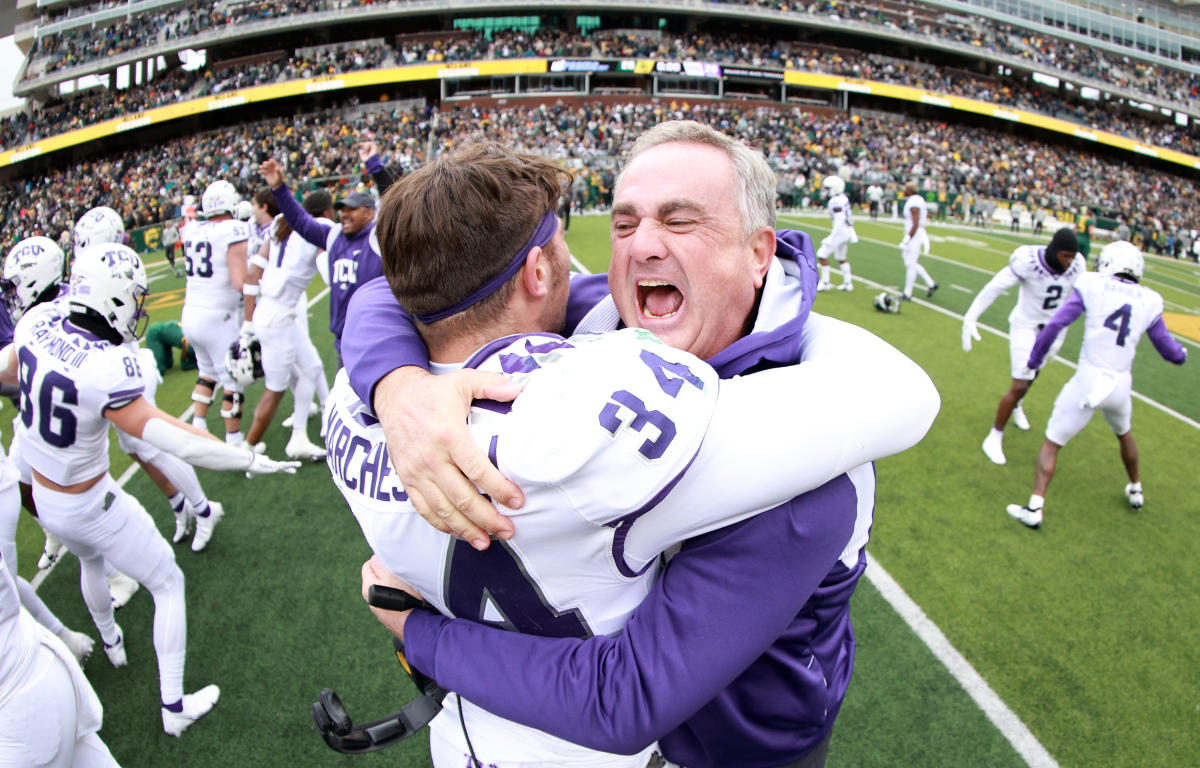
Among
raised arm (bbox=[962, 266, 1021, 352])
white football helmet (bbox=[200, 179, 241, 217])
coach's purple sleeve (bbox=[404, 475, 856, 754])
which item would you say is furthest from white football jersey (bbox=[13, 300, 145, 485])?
raised arm (bbox=[962, 266, 1021, 352])

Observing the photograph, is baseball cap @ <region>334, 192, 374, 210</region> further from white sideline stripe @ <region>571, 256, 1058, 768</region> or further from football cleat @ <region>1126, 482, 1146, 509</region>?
football cleat @ <region>1126, 482, 1146, 509</region>

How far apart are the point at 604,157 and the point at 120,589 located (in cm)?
3210

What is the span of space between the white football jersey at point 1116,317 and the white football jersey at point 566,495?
18.8 ft

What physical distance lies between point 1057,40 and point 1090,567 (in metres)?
59.5

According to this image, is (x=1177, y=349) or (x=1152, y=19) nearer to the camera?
(x=1177, y=349)

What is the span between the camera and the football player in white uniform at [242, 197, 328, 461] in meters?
6.51

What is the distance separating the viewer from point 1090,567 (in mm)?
5156

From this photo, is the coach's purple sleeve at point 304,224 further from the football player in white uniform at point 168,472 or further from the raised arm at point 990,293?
the raised arm at point 990,293

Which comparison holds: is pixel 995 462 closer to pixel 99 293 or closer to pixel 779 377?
pixel 779 377

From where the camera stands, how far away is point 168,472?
5062 millimetres

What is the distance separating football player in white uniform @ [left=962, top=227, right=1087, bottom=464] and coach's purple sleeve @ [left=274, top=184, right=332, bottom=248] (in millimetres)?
6558

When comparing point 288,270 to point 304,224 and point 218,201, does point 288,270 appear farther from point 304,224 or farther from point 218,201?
point 218,201

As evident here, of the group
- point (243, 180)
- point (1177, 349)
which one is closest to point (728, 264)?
point (1177, 349)

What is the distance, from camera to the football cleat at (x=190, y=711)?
3.72 m
